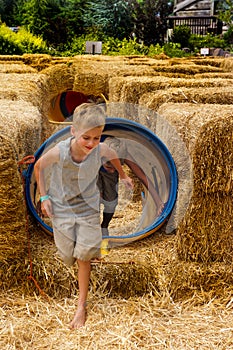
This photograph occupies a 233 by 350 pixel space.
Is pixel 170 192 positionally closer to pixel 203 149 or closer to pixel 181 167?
pixel 181 167

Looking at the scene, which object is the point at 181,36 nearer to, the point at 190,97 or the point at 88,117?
the point at 190,97

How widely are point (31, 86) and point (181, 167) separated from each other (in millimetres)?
Answer: 3118

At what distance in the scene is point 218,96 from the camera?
4.55 m

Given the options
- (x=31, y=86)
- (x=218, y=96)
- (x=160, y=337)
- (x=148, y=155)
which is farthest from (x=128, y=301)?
(x=31, y=86)

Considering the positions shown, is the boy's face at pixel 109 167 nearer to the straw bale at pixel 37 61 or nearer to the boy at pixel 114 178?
the boy at pixel 114 178

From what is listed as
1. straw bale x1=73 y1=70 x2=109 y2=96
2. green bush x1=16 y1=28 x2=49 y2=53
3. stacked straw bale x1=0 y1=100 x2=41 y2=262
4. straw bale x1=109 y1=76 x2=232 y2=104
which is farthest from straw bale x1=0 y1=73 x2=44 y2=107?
green bush x1=16 y1=28 x2=49 y2=53

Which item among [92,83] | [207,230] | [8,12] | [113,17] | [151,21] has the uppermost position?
[8,12]

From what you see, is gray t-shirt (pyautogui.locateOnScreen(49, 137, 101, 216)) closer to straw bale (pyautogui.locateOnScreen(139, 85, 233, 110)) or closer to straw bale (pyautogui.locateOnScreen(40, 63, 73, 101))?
straw bale (pyautogui.locateOnScreen(139, 85, 233, 110))

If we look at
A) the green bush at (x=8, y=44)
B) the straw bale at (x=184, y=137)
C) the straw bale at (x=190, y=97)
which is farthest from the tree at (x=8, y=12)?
the straw bale at (x=184, y=137)

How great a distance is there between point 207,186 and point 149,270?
0.67 metres

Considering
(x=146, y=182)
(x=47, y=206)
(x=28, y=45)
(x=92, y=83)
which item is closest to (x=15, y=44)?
(x=28, y=45)

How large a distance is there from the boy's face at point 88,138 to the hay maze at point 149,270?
0.48 m

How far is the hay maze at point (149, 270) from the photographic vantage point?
294 centimetres

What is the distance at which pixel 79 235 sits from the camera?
293 centimetres
